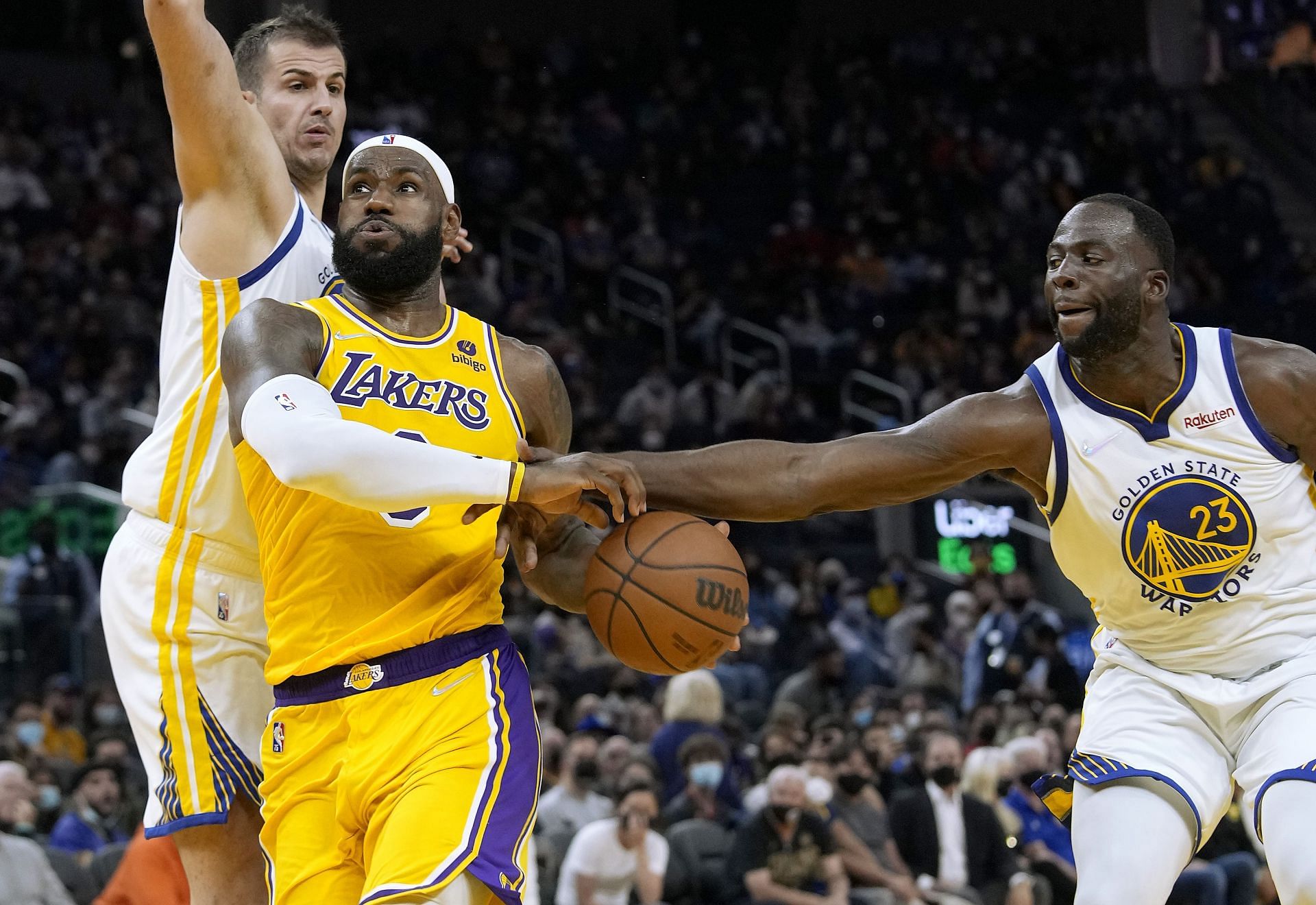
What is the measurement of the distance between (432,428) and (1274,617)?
7.43 feet

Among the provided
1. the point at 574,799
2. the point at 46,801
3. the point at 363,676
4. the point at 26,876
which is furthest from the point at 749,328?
the point at 363,676

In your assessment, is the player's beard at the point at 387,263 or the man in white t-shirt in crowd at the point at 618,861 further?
the man in white t-shirt in crowd at the point at 618,861

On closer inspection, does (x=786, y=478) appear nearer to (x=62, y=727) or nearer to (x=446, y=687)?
(x=446, y=687)

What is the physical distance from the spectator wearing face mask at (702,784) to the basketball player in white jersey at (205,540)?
5.37 metres

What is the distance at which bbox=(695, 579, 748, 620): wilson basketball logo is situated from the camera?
417cm

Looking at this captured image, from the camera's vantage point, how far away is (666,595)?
416 centimetres

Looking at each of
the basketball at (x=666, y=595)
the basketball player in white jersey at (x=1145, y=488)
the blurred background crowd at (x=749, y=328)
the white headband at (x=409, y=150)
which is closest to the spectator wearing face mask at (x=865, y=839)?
the blurred background crowd at (x=749, y=328)

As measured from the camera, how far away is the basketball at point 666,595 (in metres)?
4.17

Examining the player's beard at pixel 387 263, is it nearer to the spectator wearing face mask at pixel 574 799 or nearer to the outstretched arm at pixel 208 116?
the outstretched arm at pixel 208 116

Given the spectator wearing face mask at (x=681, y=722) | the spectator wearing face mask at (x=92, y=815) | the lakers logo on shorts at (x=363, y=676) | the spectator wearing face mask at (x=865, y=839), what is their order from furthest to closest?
1. the spectator wearing face mask at (x=681, y=722)
2. the spectator wearing face mask at (x=865, y=839)
3. the spectator wearing face mask at (x=92, y=815)
4. the lakers logo on shorts at (x=363, y=676)

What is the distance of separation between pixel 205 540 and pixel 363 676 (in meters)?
0.64

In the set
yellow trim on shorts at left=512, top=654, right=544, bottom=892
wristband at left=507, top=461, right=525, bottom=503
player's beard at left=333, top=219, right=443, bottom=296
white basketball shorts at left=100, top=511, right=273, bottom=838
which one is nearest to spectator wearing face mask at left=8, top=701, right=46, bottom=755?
white basketball shorts at left=100, top=511, right=273, bottom=838

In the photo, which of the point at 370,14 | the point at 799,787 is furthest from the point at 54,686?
the point at 370,14

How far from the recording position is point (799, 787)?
8.95 metres
